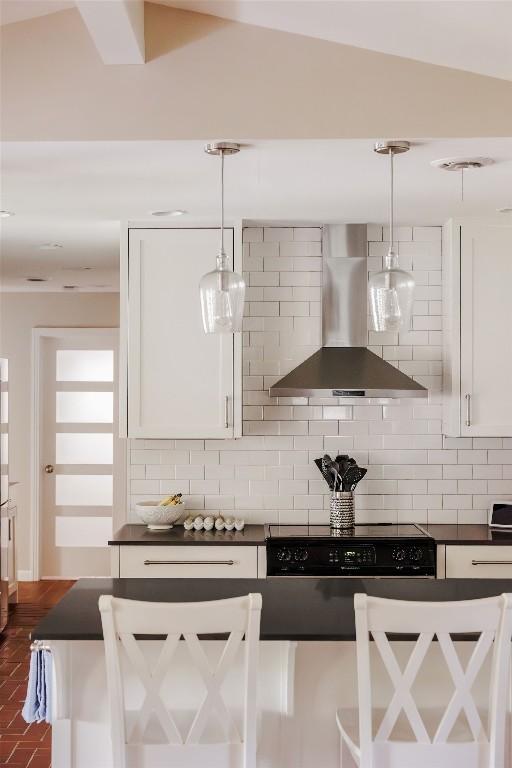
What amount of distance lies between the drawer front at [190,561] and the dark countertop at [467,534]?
96cm

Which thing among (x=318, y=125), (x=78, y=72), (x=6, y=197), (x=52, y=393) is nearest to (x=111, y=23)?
(x=78, y=72)

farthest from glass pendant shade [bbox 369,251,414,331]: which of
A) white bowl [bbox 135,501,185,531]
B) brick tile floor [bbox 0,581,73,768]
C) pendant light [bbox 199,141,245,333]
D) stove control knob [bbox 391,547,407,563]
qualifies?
brick tile floor [bbox 0,581,73,768]

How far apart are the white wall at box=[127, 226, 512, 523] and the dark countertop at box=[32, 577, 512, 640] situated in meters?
1.49

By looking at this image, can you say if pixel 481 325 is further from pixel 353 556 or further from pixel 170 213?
pixel 170 213

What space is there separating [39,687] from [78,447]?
544 centimetres

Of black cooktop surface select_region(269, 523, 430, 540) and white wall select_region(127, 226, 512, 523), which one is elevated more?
white wall select_region(127, 226, 512, 523)

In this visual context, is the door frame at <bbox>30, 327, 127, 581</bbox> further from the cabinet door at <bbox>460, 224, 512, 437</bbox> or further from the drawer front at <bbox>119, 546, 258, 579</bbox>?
the cabinet door at <bbox>460, 224, 512, 437</bbox>

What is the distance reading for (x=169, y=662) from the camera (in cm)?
229

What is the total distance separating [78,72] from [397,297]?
4.45 feet

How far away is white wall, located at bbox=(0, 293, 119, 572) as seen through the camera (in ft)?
25.8

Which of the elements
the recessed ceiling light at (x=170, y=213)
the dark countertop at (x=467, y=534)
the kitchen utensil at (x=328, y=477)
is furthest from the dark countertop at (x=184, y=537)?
the recessed ceiling light at (x=170, y=213)

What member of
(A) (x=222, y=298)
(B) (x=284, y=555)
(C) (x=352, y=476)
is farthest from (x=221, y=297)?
(C) (x=352, y=476)

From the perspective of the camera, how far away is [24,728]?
4.32 m

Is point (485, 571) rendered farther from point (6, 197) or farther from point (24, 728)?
point (6, 197)
